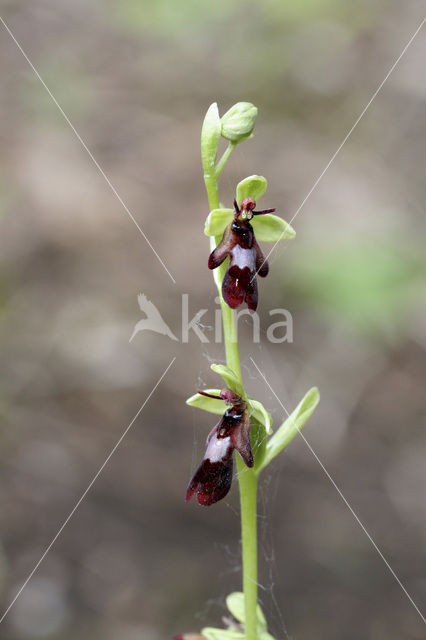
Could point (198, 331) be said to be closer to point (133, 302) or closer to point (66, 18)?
point (133, 302)

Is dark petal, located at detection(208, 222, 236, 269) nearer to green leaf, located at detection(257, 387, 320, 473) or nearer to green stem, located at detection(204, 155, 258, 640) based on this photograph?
green stem, located at detection(204, 155, 258, 640)

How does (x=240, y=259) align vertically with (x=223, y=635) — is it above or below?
above

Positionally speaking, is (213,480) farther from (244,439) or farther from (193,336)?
(193,336)

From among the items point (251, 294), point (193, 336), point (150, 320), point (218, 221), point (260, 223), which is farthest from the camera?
point (150, 320)

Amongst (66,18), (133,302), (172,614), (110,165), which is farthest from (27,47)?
(172,614)

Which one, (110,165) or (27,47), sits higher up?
(27,47)

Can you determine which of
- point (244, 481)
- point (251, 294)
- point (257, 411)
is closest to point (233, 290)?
point (251, 294)
